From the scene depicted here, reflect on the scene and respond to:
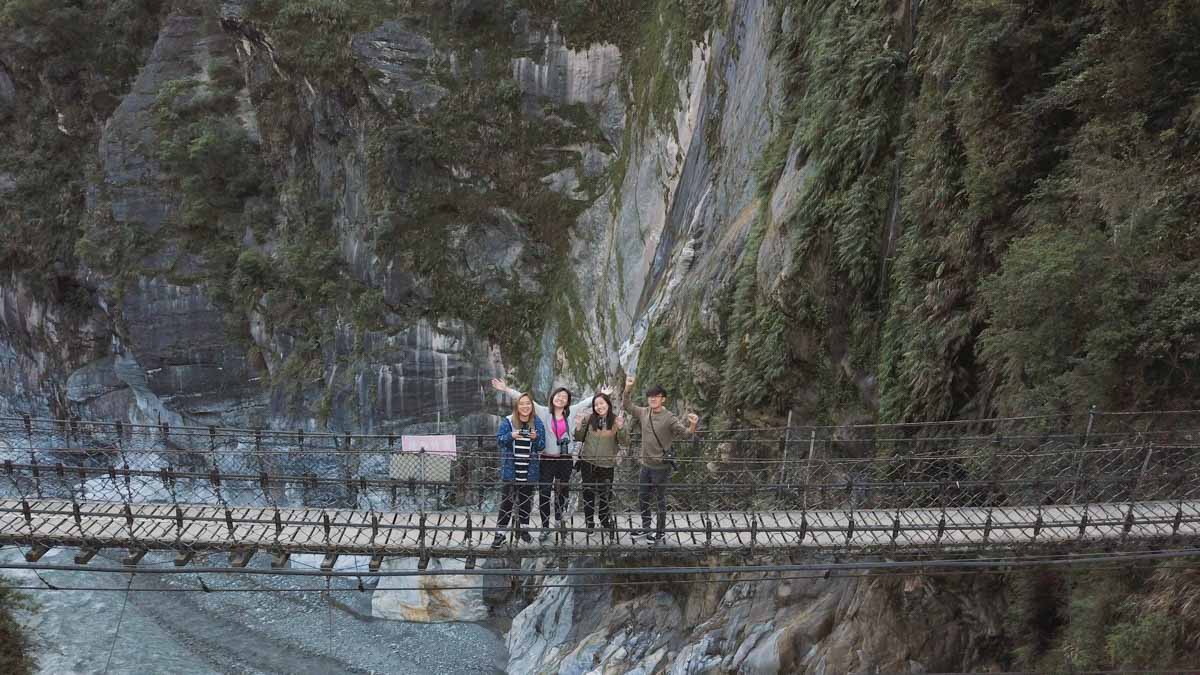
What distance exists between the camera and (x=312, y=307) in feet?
82.3

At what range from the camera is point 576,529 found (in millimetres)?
7406

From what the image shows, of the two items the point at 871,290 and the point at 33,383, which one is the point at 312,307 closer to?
the point at 33,383

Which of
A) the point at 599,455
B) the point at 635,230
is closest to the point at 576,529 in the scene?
the point at 599,455

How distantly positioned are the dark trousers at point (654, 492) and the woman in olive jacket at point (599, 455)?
33 cm

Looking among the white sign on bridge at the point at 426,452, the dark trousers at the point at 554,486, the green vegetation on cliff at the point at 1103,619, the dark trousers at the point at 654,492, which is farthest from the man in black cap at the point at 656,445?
the green vegetation on cliff at the point at 1103,619

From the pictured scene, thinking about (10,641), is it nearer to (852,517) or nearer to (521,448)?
(521,448)

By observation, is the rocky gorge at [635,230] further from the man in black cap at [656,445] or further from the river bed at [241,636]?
the man in black cap at [656,445]

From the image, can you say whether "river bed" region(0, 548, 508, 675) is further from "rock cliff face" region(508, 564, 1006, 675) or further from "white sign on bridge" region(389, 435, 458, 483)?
"white sign on bridge" region(389, 435, 458, 483)

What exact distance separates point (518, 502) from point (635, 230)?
12.9 meters

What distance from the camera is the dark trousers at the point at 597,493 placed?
7590 millimetres

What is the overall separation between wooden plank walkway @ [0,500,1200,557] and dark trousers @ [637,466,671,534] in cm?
18

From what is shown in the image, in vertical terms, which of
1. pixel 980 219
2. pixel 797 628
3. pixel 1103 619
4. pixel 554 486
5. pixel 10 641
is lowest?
pixel 10 641

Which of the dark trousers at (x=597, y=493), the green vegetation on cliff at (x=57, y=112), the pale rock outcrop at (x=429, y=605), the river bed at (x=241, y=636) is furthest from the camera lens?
the green vegetation on cliff at (x=57, y=112)

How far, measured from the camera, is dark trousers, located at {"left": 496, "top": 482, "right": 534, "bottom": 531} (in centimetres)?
743
